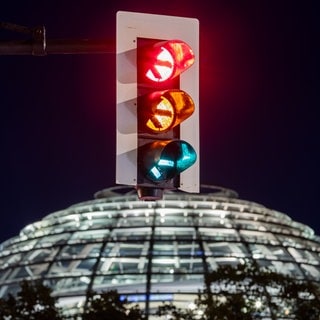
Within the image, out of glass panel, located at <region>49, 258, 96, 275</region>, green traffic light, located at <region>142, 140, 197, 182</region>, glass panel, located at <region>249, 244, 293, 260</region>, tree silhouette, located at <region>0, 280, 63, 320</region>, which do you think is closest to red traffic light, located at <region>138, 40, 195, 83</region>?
green traffic light, located at <region>142, 140, 197, 182</region>

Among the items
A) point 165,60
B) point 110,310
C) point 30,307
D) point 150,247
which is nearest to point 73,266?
point 150,247

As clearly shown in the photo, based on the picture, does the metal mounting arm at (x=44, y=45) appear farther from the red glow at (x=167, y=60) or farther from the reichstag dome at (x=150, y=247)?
the reichstag dome at (x=150, y=247)

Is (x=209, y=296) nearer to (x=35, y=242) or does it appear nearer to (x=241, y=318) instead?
(x=241, y=318)

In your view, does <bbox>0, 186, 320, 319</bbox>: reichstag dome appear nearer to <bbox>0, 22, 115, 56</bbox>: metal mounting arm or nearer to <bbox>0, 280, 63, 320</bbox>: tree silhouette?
<bbox>0, 280, 63, 320</bbox>: tree silhouette

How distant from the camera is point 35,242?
124ft

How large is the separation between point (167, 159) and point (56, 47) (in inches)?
48.2

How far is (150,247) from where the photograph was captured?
33625 mm

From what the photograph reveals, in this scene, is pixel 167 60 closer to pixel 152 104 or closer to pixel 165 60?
pixel 165 60

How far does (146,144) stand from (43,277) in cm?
2673

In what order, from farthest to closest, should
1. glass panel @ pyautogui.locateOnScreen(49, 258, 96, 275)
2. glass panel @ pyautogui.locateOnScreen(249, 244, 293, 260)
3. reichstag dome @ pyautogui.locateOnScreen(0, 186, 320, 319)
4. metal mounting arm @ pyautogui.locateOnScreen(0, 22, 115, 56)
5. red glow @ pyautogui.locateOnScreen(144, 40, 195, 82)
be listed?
1. glass panel @ pyautogui.locateOnScreen(249, 244, 293, 260)
2. glass panel @ pyautogui.locateOnScreen(49, 258, 96, 275)
3. reichstag dome @ pyautogui.locateOnScreen(0, 186, 320, 319)
4. metal mounting arm @ pyautogui.locateOnScreen(0, 22, 115, 56)
5. red glow @ pyautogui.locateOnScreen(144, 40, 195, 82)

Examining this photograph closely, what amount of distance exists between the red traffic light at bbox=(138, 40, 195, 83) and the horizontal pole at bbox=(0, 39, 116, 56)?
1.10 feet

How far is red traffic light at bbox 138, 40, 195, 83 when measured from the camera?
615cm

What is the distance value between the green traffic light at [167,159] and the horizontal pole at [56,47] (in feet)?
2.89

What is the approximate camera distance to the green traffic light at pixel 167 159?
243 inches
